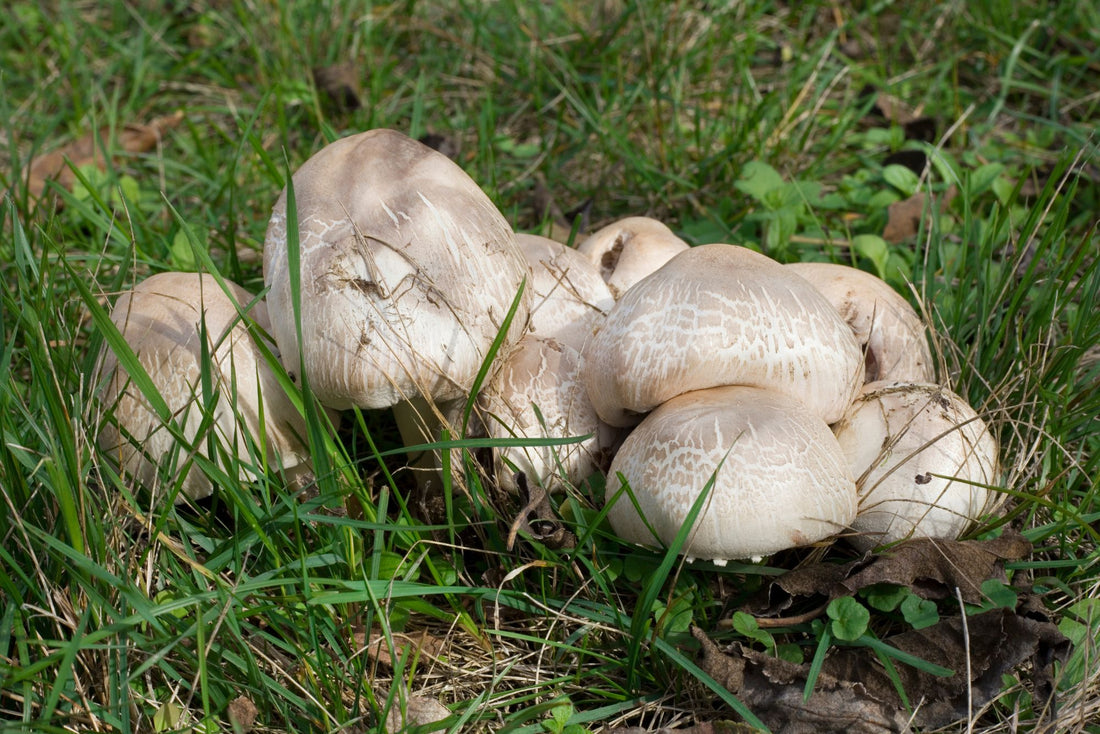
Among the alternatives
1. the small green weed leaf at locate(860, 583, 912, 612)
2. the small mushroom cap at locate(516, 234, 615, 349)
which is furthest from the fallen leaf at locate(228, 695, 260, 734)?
the small green weed leaf at locate(860, 583, 912, 612)

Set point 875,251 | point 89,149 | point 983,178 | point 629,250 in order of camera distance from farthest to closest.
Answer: point 89,149 < point 983,178 < point 875,251 < point 629,250

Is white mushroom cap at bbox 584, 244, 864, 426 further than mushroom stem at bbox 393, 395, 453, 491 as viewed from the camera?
No

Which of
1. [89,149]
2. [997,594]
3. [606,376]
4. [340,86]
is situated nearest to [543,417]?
[606,376]

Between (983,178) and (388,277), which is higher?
(388,277)

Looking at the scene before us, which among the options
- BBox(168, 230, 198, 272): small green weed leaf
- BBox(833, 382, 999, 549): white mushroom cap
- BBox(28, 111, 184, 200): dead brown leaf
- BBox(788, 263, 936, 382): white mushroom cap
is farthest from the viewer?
BBox(28, 111, 184, 200): dead brown leaf

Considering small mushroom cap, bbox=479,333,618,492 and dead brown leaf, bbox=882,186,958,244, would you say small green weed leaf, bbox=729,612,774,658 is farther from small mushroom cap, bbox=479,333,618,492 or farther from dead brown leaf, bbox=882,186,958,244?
dead brown leaf, bbox=882,186,958,244

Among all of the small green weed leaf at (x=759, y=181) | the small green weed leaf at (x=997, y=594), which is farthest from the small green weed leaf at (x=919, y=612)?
the small green weed leaf at (x=759, y=181)

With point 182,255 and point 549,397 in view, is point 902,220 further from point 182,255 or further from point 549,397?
point 182,255
